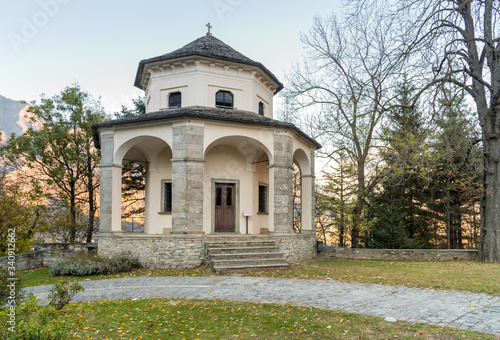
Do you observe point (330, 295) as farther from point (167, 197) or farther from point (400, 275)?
point (167, 197)

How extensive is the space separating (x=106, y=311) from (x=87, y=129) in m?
19.5

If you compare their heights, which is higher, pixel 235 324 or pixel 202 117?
pixel 202 117

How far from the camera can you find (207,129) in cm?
1434

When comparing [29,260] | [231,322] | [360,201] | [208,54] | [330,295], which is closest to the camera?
[231,322]

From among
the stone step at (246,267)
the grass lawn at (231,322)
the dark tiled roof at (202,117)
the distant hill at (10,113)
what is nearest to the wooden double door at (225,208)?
the dark tiled roof at (202,117)

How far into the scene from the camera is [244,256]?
12.9 m


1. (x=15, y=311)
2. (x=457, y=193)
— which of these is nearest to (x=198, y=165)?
(x=15, y=311)

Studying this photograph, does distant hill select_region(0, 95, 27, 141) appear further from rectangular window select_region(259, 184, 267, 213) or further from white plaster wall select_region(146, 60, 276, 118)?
rectangular window select_region(259, 184, 267, 213)

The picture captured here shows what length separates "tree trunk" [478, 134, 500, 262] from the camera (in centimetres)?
1443

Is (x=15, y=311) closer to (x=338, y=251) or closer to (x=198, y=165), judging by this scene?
(x=198, y=165)

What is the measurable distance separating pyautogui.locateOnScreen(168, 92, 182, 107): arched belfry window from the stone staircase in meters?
7.08

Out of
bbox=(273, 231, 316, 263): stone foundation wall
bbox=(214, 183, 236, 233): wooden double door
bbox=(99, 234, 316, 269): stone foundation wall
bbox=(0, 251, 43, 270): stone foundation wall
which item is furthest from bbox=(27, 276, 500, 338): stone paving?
bbox=(0, 251, 43, 270): stone foundation wall

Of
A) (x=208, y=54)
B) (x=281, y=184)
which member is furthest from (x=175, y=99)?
(x=281, y=184)

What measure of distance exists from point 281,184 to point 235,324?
9.31 m
